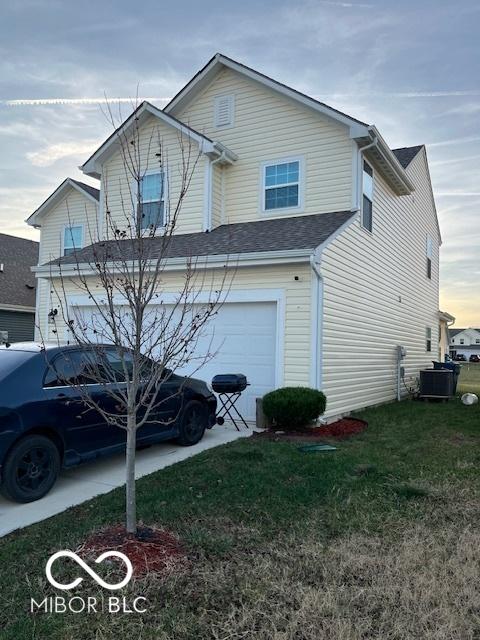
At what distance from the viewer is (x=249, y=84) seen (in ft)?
38.5

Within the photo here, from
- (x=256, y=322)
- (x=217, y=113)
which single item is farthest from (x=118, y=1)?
(x=256, y=322)

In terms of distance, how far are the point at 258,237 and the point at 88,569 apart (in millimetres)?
7498

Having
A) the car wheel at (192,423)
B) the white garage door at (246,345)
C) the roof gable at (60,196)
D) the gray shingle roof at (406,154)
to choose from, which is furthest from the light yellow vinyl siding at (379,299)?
the roof gable at (60,196)

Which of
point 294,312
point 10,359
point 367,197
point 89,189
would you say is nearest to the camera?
point 10,359

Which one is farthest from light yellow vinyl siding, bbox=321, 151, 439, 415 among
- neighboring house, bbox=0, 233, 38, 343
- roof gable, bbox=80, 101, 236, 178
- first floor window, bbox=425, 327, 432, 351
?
neighboring house, bbox=0, 233, 38, 343

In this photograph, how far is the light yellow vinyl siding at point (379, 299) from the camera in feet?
31.1

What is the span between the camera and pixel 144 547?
144 inches

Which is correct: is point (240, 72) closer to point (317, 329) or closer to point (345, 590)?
point (317, 329)

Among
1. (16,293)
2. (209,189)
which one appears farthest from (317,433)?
(16,293)

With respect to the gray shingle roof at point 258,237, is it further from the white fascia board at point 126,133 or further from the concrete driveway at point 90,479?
the concrete driveway at point 90,479

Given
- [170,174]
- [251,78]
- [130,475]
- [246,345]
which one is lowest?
[130,475]

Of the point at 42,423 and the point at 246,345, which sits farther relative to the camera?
the point at 246,345

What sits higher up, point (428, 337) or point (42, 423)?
point (428, 337)

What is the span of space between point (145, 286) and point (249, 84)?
965 centimetres
